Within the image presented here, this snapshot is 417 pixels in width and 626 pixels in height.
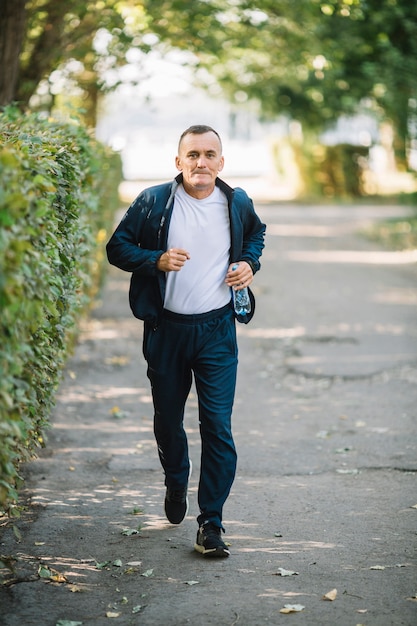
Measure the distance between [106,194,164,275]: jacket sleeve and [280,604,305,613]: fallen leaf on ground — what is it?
171cm

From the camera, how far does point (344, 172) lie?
114 feet

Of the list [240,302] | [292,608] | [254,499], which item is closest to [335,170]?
[254,499]

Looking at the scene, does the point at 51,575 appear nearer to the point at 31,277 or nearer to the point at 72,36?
the point at 31,277

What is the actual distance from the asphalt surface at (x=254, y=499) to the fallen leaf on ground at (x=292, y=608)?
25mm

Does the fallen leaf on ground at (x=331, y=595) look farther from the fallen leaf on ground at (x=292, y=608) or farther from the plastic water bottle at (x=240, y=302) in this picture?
the plastic water bottle at (x=240, y=302)

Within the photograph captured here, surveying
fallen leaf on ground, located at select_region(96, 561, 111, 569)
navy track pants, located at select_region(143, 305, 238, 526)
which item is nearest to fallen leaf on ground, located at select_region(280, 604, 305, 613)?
navy track pants, located at select_region(143, 305, 238, 526)

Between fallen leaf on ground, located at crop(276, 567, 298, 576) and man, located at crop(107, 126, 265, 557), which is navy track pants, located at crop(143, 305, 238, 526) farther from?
fallen leaf on ground, located at crop(276, 567, 298, 576)

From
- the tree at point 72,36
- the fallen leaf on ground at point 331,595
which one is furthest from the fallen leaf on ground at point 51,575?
the tree at point 72,36

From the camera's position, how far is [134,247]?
17.1 feet

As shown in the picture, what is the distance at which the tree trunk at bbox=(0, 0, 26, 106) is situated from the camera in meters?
10.4

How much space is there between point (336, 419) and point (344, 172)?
89.1 ft

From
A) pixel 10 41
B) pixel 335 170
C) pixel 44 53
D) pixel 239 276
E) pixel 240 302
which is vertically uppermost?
pixel 335 170

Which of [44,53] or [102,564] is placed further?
[44,53]

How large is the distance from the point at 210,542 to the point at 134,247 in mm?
1523
